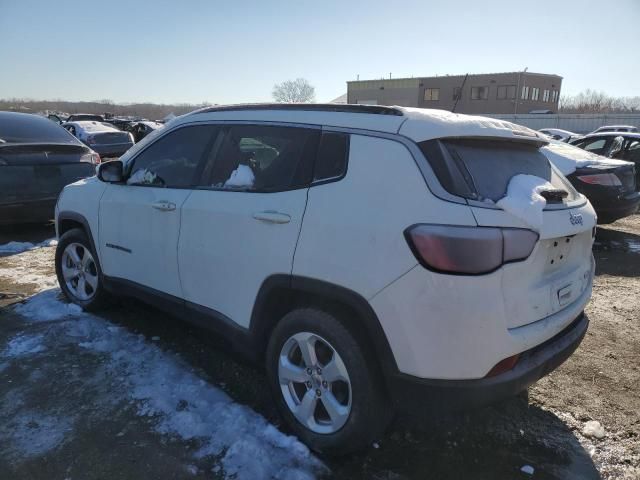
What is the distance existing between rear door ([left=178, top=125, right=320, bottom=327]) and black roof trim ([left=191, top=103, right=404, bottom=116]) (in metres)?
0.14

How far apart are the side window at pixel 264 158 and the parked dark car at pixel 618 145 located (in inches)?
405

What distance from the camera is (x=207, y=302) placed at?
3104mm

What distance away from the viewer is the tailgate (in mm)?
2092

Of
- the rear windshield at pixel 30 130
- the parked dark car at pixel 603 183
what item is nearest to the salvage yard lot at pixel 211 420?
the parked dark car at pixel 603 183

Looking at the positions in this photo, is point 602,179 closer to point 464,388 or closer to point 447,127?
point 447,127

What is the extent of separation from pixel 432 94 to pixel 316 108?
Answer: 67.5 metres

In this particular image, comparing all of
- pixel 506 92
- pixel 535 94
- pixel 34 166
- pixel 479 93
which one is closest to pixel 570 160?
pixel 34 166

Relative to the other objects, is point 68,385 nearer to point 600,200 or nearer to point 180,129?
point 180,129

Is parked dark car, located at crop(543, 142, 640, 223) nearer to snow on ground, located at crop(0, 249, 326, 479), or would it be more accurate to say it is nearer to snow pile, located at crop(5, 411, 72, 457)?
snow on ground, located at crop(0, 249, 326, 479)

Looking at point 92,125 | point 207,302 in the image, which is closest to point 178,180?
point 207,302

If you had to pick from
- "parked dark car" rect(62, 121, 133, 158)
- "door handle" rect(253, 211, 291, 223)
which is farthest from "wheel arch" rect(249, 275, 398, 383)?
"parked dark car" rect(62, 121, 133, 158)

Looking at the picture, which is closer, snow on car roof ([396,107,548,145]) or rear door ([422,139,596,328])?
rear door ([422,139,596,328])

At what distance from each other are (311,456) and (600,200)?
20.0ft

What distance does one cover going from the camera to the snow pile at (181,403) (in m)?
2.49
